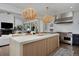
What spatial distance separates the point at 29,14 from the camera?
6.20 ft

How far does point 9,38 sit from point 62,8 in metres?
1.11

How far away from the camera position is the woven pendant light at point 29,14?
184 centimetres

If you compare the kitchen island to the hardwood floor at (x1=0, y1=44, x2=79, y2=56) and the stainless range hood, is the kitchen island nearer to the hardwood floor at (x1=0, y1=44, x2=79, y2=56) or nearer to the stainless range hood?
the hardwood floor at (x1=0, y1=44, x2=79, y2=56)

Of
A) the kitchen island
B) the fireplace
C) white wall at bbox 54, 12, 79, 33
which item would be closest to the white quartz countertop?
the kitchen island

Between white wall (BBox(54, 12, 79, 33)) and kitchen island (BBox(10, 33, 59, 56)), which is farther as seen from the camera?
white wall (BBox(54, 12, 79, 33))

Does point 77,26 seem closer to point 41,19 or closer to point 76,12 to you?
point 76,12

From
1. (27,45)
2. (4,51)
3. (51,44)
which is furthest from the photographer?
(51,44)

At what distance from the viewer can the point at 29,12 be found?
1.86 m

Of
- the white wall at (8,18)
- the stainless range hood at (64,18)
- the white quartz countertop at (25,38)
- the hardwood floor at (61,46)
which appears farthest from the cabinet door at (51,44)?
the white wall at (8,18)

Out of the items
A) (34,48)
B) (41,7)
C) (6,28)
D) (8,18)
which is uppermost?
(41,7)

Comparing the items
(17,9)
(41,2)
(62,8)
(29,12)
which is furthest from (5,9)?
(62,8)

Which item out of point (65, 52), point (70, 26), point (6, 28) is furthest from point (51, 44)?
point (6, 28)

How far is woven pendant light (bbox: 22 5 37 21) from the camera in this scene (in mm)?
1836

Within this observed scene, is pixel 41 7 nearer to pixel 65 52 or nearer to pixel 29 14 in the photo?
pixel 29 14
